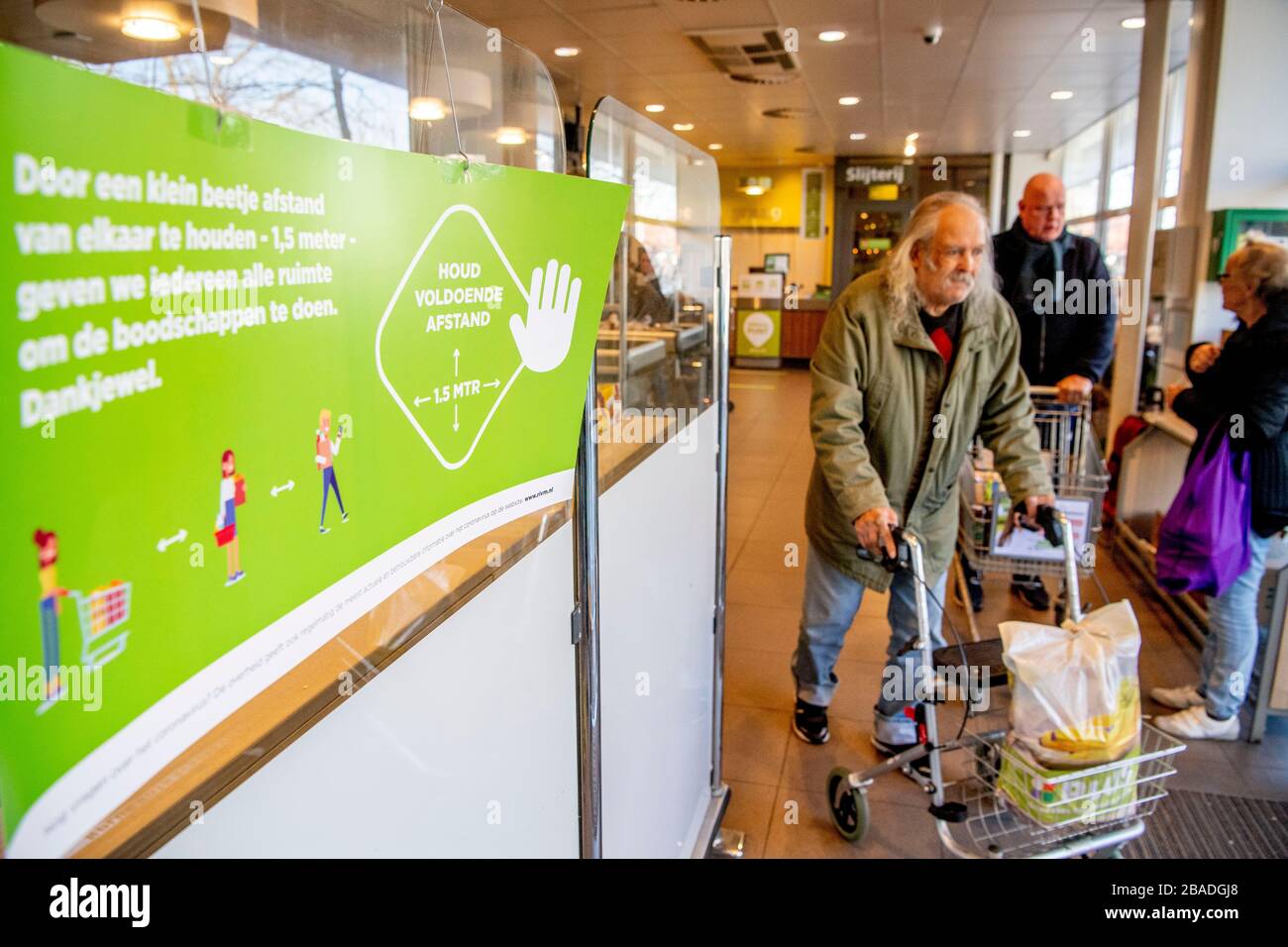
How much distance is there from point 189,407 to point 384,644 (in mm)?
414

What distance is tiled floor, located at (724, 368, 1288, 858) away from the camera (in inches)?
112

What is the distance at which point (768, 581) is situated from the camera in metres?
4.89

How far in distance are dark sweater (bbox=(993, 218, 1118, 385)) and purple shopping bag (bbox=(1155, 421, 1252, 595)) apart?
1005 millimetres

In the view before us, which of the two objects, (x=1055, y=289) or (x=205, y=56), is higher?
(x=205, y=56)

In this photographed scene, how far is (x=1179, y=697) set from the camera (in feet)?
11.6

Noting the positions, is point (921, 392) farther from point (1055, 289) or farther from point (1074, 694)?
point (1055, 289)

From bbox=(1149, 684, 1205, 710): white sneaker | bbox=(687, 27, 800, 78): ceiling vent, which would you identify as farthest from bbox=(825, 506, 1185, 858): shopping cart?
bbox=(687, 27, 800, 78): ceiling vent

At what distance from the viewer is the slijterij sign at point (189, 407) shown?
0.51 m

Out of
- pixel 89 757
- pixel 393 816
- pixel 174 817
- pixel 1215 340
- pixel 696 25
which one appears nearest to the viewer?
pixel 89 757

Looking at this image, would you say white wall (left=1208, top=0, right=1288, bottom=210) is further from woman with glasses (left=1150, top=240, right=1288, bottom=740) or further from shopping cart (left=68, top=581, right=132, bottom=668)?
shopping cart (left=68, top=581, right=132, bottom=668)

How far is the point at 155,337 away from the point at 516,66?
81 cm

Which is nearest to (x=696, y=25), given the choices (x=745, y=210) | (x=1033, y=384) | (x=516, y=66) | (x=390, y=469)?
(x=1033, y=384)

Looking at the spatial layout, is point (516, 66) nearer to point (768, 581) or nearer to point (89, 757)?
point (89, 757)

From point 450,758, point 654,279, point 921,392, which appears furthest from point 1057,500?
point 450,758
